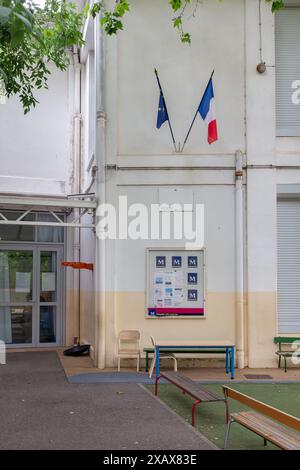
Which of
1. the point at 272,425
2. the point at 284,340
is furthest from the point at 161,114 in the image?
the point at 272,425

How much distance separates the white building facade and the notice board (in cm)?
3

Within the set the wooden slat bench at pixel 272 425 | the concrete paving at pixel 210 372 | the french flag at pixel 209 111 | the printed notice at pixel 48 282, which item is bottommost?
the concrete paving at pixel 210 372

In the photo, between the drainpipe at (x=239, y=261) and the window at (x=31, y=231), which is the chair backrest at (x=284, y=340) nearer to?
the drainpipe at (x=239, y=261)

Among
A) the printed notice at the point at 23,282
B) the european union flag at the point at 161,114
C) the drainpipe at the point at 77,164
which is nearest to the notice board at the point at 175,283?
the european union flag at the point at 161,114

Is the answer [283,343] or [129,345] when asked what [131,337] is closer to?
[129,345]

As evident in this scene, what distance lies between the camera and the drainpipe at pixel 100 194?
1017cm

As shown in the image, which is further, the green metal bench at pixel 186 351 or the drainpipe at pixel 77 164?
the drainpipe at pixel 77 164

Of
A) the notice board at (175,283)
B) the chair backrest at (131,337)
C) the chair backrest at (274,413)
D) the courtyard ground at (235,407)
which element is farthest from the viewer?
the notice board at (175,283)

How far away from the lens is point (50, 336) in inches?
524

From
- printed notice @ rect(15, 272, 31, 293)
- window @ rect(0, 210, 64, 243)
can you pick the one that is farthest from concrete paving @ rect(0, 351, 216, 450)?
window @ rect(0, 210, 64, 243)

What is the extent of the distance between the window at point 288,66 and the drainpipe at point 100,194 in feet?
Result: 12.3

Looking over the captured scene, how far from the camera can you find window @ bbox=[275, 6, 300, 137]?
11016mm

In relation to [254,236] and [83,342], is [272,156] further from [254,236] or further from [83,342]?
[83,342]

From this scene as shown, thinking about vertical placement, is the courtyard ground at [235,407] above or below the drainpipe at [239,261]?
below
